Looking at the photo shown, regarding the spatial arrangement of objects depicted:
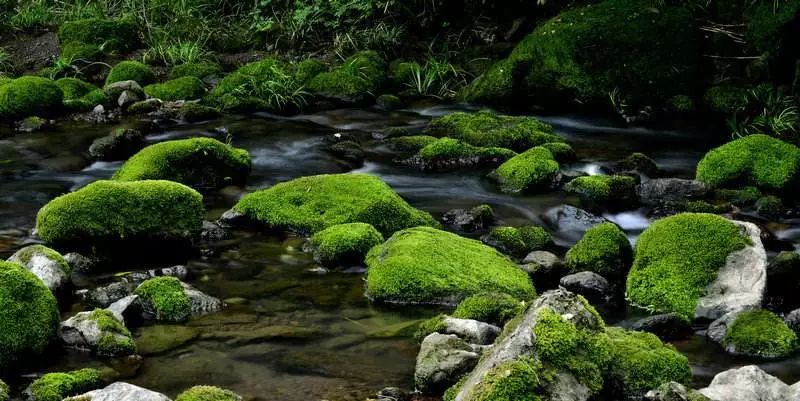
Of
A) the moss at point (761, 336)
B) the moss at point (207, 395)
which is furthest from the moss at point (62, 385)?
the moss at point (761, 336)

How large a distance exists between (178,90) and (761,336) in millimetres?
11834

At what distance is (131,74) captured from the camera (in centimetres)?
1627

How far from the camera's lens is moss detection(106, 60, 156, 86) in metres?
16.1

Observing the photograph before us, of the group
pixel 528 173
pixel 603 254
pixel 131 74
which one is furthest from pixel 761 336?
pixel 131 74

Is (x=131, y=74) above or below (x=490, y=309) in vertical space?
below

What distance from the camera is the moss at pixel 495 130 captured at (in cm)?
1193

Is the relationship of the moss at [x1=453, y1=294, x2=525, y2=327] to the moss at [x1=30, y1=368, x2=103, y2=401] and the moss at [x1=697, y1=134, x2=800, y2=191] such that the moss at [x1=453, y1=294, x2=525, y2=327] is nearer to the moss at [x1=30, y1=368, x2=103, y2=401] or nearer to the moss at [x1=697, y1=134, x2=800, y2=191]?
the moss at [x1=30, y1=368, x2=103, y2=401]

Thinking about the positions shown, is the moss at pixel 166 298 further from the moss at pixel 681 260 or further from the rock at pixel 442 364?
the moss at pixel 681 260

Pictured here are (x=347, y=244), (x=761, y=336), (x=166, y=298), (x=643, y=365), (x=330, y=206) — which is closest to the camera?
(x=643, y=365)

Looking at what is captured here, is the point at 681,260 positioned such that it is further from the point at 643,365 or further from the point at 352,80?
the point at 352,80

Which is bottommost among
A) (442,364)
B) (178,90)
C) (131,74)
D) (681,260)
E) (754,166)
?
(178,90)

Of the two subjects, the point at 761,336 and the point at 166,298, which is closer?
the point at 761,336

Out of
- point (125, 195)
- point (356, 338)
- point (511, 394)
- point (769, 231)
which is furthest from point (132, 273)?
point (769, 231)

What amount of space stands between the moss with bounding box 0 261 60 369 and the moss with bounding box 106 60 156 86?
11.1 m
